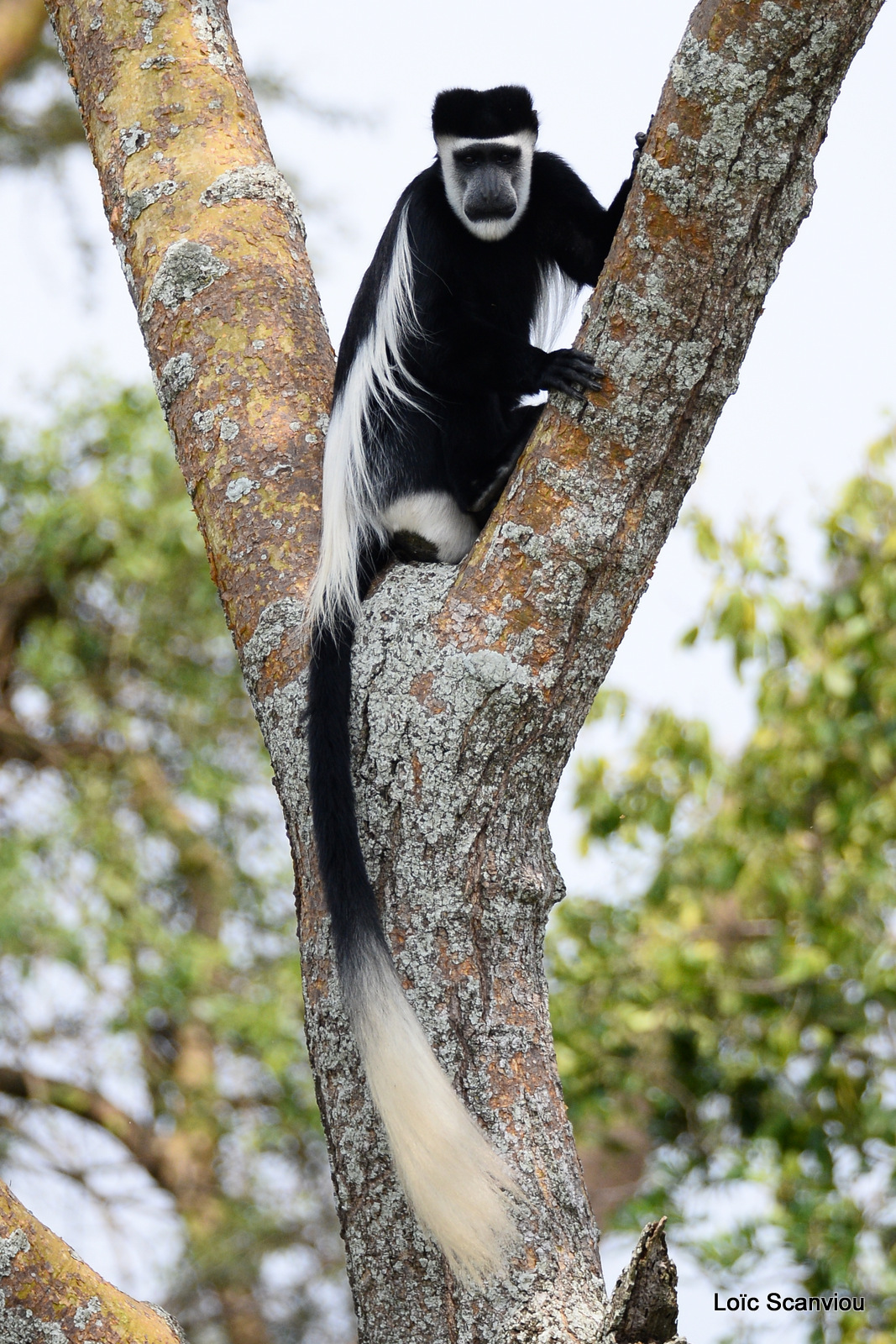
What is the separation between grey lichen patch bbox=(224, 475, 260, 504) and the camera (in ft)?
4.26

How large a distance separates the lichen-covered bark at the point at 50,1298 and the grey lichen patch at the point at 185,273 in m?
0.96

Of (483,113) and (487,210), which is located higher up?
(483,113)

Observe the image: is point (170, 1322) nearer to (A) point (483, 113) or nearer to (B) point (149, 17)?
(B) point (149, 17)

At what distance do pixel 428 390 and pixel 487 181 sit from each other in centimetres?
34

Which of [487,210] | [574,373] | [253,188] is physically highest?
[487,210]

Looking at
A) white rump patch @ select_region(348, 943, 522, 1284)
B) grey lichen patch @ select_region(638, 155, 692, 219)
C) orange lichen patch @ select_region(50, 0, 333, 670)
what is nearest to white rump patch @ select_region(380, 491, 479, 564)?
orange lichen patch @ select_region(50, 0, 333, 670)

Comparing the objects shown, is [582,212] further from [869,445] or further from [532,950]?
[532,950]

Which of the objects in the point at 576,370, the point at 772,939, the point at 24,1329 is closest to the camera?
the point at 24,1329

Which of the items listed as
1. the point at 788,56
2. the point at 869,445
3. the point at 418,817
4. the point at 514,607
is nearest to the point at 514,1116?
the point at 418,817

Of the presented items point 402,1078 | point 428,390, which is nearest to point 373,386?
point 428,390

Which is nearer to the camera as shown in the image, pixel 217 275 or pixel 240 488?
pixel 240 488

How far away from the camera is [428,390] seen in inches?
66.0

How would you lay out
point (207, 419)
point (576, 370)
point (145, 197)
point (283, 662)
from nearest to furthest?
point (576, 370)
point (283, 662)
point (207, 419)
point (145, 197)

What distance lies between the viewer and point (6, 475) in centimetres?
397
